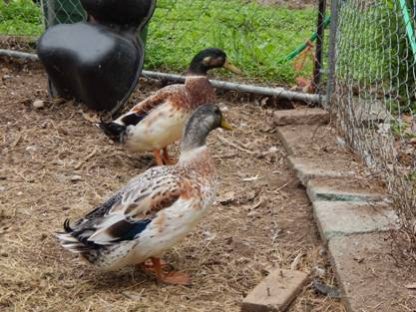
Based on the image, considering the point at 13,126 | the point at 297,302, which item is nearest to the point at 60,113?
the point at 13,126

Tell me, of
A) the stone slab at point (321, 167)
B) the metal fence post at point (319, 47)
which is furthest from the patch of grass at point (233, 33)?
the stone slab at point (321, 167)

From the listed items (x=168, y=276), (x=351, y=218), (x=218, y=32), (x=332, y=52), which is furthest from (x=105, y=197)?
(x=218, y=32)

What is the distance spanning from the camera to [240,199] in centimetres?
458

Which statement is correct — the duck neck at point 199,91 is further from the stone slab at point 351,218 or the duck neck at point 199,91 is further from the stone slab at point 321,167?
the stone slab at point 351,218

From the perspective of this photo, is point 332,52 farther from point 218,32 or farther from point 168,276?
point 168,276

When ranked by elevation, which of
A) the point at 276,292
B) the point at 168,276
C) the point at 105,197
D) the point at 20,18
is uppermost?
the point at 276,292

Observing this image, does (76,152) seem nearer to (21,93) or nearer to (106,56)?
(106,56)

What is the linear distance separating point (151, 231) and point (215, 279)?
1.38 feet

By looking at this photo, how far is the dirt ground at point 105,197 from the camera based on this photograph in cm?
355

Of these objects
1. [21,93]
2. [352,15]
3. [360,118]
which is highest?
[352,15]

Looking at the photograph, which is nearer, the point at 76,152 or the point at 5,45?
the point at 76,152

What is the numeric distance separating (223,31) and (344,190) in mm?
3064

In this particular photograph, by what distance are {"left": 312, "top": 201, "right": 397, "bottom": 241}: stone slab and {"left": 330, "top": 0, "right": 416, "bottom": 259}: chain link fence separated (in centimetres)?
27

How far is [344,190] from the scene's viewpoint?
4.29m
